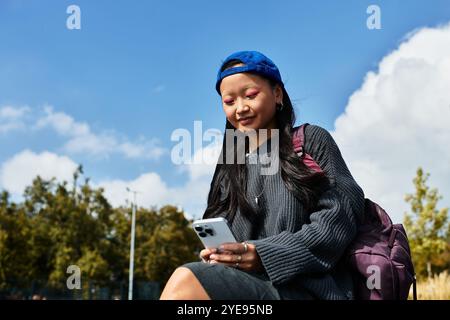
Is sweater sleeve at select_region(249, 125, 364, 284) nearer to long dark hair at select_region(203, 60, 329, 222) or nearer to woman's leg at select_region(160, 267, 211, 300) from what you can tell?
long dark hair at select_region(203, 60, 329, 222)

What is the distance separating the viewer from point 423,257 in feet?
58.5

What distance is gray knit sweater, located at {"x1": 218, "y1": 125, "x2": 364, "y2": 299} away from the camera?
5.50 feet

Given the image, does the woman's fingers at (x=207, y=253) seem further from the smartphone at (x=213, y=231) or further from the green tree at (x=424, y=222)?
the green tree at (x=424, y=222)

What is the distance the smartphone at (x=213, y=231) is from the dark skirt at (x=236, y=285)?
0.58ft

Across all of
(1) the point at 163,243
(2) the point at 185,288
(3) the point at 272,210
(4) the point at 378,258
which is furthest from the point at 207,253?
(1) the point at 163,243

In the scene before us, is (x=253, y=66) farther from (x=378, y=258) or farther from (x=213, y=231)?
(x=378, y=258)

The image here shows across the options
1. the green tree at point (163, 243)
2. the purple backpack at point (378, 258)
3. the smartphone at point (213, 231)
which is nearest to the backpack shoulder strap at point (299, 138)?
the purple backpack at point (378, 258)

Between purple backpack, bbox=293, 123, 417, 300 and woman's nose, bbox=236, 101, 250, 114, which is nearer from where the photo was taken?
purple backpack, bbox=293, 123, 417, 300

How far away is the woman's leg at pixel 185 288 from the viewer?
1.44 metres

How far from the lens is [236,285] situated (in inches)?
59.9

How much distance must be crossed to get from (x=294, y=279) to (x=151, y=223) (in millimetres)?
35368

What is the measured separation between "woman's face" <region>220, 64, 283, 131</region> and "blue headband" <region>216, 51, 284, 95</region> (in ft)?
0.07

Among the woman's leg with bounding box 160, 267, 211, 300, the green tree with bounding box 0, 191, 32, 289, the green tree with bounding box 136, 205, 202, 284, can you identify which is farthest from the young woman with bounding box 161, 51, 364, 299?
the green tree with bounding box 136, 205, 202, 284
